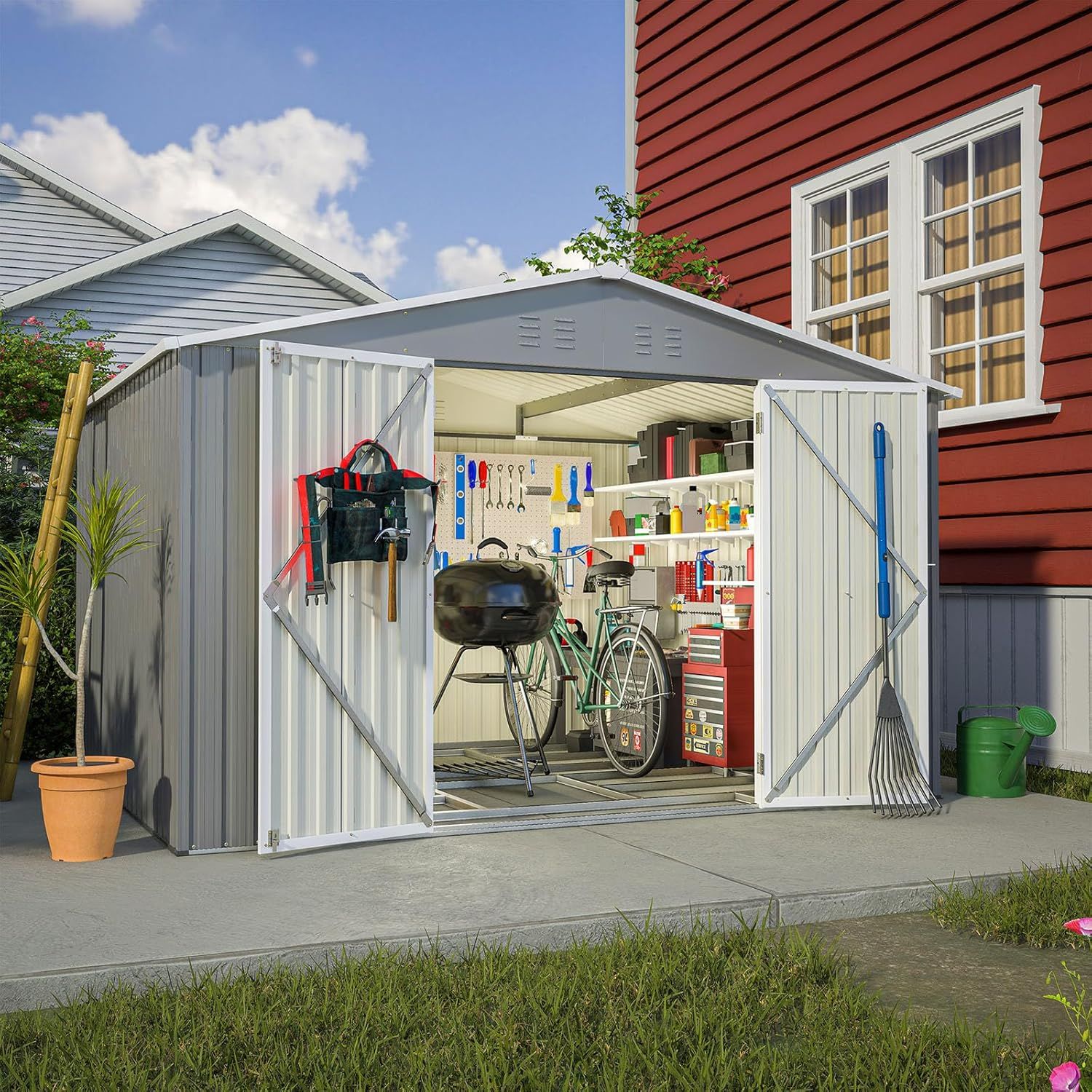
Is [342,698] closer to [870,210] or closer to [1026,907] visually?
[1026,907]

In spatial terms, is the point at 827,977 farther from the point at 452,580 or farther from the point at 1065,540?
the point at 1065,540

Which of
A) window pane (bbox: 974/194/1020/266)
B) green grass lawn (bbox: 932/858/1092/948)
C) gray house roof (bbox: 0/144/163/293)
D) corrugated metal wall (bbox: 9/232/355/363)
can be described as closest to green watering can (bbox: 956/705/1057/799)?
green grass lawn (bbox: 932/858/1092/948)

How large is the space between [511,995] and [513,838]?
6.72 feet

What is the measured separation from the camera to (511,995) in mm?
3768

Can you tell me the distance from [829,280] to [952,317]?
50.3 inches

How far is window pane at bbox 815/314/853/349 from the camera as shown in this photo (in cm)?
946

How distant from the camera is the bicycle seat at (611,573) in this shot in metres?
8.71

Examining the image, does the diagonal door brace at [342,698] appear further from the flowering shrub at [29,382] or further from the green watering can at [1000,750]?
the flowering shrub at [29,382]

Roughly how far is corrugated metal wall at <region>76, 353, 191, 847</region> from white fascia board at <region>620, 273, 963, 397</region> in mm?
2178

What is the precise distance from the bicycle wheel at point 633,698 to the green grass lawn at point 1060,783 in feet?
5.76

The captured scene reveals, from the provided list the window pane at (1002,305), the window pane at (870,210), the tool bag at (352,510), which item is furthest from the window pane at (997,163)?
the tool bag at (352,510)

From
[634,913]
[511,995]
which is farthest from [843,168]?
[511,995]

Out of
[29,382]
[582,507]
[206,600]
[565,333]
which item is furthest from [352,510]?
[29,382]

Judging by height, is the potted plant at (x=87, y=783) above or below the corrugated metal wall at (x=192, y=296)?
below
